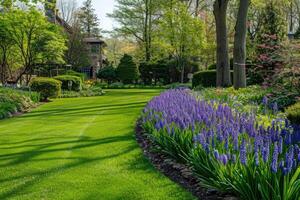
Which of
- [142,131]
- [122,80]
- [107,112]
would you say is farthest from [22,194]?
[122,80]

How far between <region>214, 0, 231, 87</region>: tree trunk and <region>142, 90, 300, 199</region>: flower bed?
974 cm

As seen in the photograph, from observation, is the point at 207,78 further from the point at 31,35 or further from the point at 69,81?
the point at 31,35

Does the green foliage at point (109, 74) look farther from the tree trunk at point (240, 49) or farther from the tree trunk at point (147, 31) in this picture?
the tree trunk at point (240, 49)

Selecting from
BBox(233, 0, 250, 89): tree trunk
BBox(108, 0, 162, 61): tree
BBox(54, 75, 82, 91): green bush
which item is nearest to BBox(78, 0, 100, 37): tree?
BBox(108, 0, 162, 61): tree

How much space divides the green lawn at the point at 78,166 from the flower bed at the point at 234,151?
448 millimetres

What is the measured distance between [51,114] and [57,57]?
1181cm

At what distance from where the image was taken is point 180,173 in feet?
18.0

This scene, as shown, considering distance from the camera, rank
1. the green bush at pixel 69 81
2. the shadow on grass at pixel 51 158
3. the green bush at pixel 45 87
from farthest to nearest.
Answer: the green bush at pixel 69 81, the green bush at pixel 45 87, the shadow on grass at pixel 51 158

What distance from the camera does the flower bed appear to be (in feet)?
12.1

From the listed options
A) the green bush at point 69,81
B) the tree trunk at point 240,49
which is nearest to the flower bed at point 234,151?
the tree trunk at point 240,49

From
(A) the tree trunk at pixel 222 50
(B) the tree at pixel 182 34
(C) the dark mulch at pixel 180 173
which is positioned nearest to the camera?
(C) the dark mulch at pixel 180 173

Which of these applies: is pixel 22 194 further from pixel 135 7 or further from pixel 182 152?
pixel 135 7

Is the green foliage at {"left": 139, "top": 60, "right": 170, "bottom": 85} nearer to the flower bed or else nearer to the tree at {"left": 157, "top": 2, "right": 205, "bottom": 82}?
the tree at {"left": 157, "top": 2, "right": 205, "bottom": 82}

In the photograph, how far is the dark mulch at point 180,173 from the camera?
4.55 metres
